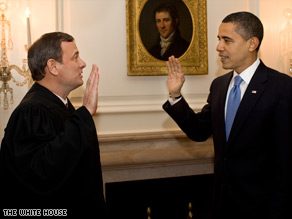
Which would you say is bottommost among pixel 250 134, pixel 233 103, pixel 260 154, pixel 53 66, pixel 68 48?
pixel 260 154

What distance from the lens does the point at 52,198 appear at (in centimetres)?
168

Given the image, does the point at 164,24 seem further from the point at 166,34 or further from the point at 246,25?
the point at 246,25

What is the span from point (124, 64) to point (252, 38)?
1266 mm

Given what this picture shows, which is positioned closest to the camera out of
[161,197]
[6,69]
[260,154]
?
[260,154]

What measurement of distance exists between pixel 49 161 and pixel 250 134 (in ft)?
4.09

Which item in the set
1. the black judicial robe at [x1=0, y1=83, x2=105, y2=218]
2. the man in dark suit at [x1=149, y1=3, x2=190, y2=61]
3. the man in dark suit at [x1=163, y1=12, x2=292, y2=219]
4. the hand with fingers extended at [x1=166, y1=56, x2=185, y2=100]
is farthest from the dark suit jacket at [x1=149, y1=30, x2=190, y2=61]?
the black judicial robe at [x1=0, y1=83, x2=105, y2=218]

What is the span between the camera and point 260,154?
78.1 inches

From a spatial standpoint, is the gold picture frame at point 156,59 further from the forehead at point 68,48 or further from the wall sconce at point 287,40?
the forehead at point 68,48

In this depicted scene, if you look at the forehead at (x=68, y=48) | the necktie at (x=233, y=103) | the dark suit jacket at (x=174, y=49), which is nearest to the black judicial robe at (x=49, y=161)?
the forehead at (x=68, y=48)

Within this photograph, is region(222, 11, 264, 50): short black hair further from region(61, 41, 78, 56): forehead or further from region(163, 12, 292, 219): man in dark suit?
region(61, 41, 78, 56): forehead

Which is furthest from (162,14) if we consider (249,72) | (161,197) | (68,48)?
(161,197)

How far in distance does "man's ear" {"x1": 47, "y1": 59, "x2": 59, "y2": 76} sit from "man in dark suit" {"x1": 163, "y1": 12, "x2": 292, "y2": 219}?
1.17 m

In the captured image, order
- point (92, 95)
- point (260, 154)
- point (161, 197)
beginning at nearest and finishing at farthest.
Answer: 1. point (92, 95)
2. point (260, 154)
3. point (161, 197)

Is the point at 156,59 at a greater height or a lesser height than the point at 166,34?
lesser
